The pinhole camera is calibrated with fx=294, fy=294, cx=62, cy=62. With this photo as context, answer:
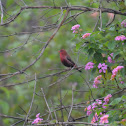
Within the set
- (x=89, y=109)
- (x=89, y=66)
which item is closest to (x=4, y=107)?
(x=89, y=66)

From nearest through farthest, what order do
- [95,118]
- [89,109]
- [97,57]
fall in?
[95,118], [89,109], [97,57]

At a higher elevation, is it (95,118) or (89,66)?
(89,66)

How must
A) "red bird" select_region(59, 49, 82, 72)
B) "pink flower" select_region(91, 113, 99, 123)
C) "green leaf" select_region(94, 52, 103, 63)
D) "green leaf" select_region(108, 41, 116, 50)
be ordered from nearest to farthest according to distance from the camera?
"pink flower" select_region(91, 113, 99, 123) → "green leaf" select_region(108, 41, 116, 50) → "green leaf" select_region(94, 52, 103, 63) → "red bird" select_region(59, 49, 82, 72)

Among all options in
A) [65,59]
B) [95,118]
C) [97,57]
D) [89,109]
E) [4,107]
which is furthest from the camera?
[65,59]

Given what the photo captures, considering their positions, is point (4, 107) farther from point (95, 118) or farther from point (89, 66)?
point (95, 118)

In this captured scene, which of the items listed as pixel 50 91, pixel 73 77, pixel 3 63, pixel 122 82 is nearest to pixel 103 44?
pixel 122 82

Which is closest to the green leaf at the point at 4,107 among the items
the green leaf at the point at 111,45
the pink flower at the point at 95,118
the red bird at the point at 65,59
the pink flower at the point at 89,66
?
the red bird at the point at 65,59

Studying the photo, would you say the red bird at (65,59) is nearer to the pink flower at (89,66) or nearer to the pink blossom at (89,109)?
the pink flower at (89,66)

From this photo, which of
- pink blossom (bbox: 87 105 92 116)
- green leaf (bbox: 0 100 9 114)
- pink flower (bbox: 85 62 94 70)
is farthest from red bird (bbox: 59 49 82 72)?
pink blossom (bbox: 87 105 92 116)

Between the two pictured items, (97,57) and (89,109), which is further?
(97,57)

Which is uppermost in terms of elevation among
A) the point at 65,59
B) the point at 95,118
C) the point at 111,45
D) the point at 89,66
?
the point at 111,45

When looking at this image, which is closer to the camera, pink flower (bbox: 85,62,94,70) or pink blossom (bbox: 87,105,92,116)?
pink blossom (bbox: 87,105,92,116)

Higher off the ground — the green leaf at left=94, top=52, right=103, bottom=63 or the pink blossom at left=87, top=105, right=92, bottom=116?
the green leaf at left=94, top=52, right=103, bottom=63

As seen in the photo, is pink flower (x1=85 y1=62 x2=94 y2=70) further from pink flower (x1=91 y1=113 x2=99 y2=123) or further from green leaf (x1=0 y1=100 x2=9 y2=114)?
green leaf (x1=0 y1=100 x2=9 y2=114)
